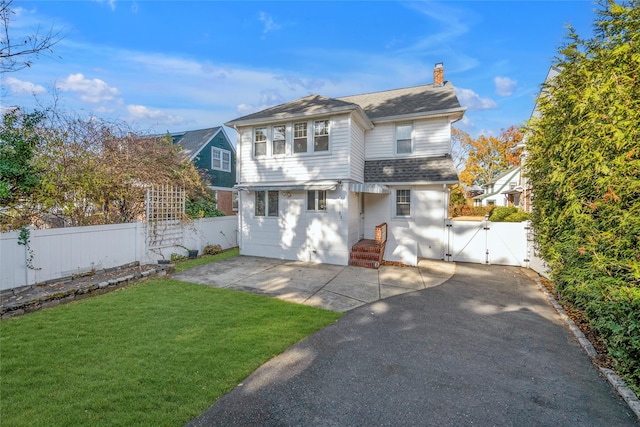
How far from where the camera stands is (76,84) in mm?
8914

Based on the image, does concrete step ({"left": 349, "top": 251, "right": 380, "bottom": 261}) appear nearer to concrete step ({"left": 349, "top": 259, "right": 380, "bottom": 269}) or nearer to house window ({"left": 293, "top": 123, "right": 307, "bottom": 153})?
concrete step ({"left": 349, "top": 259, "right": 380, "bottom": 269})

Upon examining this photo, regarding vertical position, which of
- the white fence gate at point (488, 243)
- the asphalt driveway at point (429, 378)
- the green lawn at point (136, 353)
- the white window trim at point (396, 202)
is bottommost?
the asphalt driveway at point (429, 378)

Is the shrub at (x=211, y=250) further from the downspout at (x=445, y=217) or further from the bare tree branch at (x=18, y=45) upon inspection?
the downspout at (x=445, y=217)

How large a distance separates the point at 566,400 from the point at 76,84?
45.3ft

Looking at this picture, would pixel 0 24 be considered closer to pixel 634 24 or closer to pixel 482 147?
pixel 634 24

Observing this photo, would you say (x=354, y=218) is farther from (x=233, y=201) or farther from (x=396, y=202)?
(x=233, y=201)

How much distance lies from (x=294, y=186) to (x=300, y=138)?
2.04 metres

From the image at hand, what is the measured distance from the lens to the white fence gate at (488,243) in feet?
34.3

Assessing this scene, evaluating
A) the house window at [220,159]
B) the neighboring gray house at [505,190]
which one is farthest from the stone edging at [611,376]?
the house window at [220,159]

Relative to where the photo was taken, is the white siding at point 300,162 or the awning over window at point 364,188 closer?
the awning over window at point 364,188

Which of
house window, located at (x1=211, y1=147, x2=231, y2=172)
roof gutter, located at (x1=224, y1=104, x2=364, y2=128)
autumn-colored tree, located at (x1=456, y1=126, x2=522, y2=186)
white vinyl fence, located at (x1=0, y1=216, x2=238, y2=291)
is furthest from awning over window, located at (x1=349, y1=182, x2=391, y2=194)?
autumn-colored tree, located at (x1=456, y1=126, x2=522, y2=186)

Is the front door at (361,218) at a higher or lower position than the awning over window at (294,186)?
lower

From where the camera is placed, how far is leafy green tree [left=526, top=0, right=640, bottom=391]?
12.0 ft

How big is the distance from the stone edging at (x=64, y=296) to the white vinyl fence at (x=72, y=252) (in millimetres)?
1091
